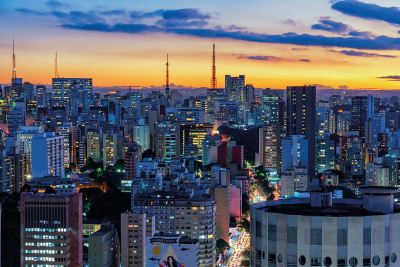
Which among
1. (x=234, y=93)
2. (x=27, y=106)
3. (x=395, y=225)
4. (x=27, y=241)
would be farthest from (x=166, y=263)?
(x=234, y=93)

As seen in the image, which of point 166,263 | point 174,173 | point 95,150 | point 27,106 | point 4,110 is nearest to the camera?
point 166,263

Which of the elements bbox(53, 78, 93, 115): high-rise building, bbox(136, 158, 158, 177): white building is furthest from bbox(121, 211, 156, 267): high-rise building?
bbox(53, 78, 93, 115): high-rise building

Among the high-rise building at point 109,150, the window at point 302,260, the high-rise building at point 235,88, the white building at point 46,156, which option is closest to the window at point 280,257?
the window at point 302,260

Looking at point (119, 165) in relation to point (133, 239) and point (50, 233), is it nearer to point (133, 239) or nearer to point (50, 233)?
point (133, 239)

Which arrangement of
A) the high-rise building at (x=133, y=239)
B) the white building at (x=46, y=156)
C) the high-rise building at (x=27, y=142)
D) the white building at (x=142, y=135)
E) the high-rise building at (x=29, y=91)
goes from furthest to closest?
the high-rise building at (x=29, y=91)
the white building at (x=142, y=135)
the high-rise building at (x=27, y=142)
the white building at (x=46, y=156)
the high-rise building at (x=133, y=239)

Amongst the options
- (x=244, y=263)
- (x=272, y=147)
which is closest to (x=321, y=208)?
(x=244, y=263)

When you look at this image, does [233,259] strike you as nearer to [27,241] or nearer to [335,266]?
[27,241]

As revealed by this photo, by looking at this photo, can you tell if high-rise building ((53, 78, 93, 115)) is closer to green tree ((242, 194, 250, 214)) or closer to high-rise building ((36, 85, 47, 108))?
high-rise building ((36, 85, 47, 108))

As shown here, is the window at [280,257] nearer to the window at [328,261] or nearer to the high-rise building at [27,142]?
the window at [328,261]
